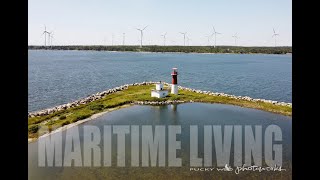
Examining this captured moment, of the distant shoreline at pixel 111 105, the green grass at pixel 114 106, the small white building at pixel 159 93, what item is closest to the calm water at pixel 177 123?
the distant shoreline at pixel 111 105

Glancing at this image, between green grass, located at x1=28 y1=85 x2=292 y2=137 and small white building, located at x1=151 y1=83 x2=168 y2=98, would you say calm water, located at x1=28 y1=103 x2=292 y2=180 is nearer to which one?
green grass, located at x1=28 y1=85 x2=292 y2=137

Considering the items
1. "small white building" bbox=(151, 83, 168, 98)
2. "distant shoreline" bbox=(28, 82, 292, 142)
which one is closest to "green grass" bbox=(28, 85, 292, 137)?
"distant shoreline" bbox=(28, 82, 292, 142)

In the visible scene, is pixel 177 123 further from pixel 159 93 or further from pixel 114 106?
pixel 159 93

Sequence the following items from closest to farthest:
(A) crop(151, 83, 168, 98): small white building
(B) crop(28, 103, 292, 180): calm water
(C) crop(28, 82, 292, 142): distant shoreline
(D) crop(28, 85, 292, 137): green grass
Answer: (B) crop(28, 103, 292, 180): calm water
(D) crop(28, 85, 292, 137): green grass
(C) crop(28, 82, 292, 142): distant shoreline
(A) crop(151, 83, 168, 98): small white building

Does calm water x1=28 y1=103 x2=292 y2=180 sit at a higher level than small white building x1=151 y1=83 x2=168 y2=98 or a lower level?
lower

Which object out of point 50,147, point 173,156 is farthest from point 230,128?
point 50,147

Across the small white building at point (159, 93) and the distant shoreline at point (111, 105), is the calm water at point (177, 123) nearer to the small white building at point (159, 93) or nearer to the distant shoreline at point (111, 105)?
the distant shoreline at point (111, 105)

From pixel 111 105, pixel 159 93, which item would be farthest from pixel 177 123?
pixel 159 93
